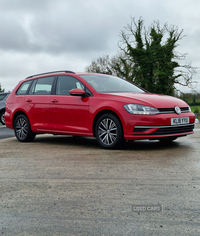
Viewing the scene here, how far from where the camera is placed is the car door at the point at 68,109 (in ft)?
24.7

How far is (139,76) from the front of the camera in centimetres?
4950

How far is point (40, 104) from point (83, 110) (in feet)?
5.16

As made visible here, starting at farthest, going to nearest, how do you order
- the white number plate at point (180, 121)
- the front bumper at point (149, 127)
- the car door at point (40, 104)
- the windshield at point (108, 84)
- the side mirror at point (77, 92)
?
the car door at point (40, 104)
the windshield at point (108, 84)
the side mirror at point (77, 92)
the white number plate at point (180, 121)
the front bumper at point (149, 127)

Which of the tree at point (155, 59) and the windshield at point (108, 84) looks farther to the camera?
the tree at point (155, 59)

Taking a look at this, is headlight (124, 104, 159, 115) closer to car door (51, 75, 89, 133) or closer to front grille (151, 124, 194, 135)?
front grille (151, 124, 194, 135)

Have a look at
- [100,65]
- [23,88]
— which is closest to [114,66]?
[100,65]

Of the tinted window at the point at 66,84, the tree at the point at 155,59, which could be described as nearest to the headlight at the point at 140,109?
the tinted window at the point at 66,84

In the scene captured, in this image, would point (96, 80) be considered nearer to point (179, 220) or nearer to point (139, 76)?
point (179, 220)

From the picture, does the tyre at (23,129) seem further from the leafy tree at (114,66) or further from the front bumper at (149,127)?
the leafy tree at (114,66)

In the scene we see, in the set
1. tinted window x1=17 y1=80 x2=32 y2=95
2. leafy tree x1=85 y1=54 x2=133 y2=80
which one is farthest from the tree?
tinted window x1=17 y1=80 x2=32 y2=95

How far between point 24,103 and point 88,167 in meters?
4.29

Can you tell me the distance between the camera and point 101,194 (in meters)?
3.83

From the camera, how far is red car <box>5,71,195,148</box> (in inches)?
265

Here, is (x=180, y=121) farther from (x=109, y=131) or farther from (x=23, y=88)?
(x=23, y=88)
